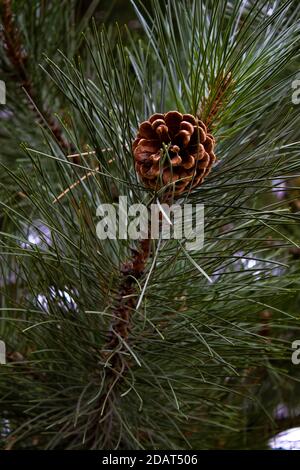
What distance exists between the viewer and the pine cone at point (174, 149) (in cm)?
56

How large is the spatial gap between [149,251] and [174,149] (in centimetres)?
10

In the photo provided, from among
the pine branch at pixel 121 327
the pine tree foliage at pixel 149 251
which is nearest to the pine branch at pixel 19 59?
the pine tree foliage at pixel 149 251

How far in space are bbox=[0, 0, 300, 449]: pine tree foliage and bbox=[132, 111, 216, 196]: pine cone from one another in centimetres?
2

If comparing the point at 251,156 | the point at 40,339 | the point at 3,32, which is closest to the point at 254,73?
the point at 251,156

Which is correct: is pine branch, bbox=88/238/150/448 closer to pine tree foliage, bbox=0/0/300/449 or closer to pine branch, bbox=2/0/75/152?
pine tree foliage, bbox=0/0/300/449

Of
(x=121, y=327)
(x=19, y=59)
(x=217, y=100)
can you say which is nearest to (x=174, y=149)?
(x=217, y=100)

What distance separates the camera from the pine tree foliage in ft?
1.92

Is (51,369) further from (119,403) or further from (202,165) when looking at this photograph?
(202,165)

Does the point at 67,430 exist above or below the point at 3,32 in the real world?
below

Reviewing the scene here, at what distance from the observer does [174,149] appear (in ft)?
1.83

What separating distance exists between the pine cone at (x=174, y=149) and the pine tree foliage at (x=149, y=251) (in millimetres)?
20

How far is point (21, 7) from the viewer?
37.4 inches

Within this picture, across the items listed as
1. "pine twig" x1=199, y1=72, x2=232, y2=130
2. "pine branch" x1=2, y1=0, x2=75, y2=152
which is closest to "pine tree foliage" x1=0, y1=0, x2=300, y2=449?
"pine twig" x1=199, y1=72, x2=232, y2=130
